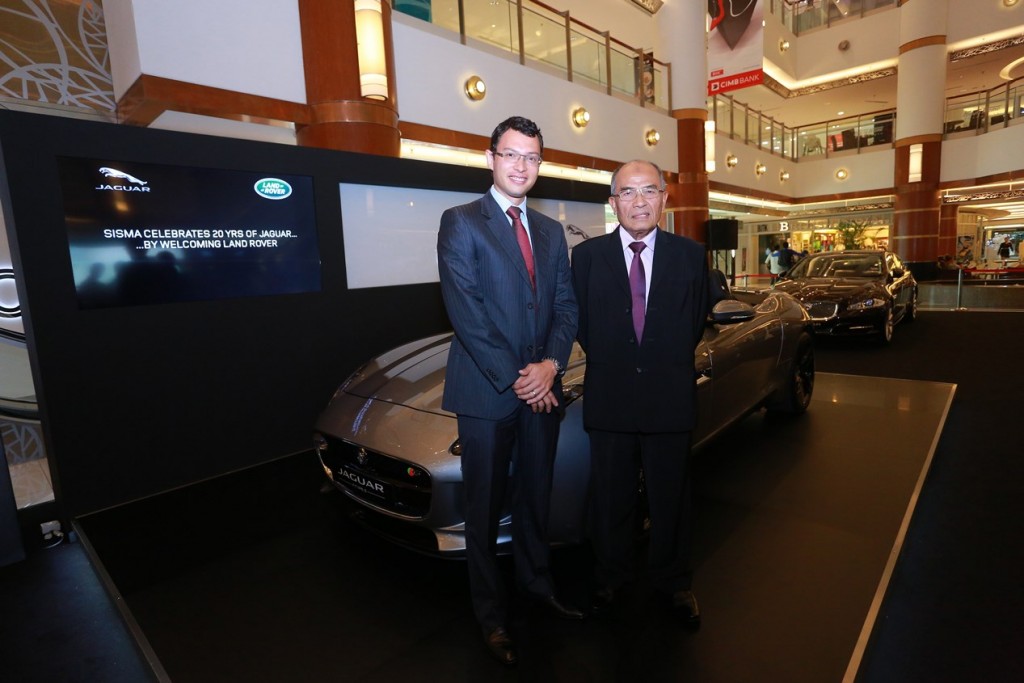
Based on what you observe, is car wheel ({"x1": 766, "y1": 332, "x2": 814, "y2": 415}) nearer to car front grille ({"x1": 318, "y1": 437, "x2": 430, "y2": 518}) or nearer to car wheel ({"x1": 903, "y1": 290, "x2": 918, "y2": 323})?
car front grille ({"x1": 318, "y1": 437, "x2": 430, "y2": 518})

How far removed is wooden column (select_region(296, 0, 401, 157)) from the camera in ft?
15.8

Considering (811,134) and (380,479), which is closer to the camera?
(380,479)

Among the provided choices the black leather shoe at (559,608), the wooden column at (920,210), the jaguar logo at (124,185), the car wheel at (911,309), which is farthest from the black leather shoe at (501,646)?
the wooden column at (920,210)

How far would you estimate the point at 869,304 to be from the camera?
22.1ft

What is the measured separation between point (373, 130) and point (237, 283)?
220cm

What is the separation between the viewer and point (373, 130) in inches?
198

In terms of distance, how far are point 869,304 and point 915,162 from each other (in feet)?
44.0

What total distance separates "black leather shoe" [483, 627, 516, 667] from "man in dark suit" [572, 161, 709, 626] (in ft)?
1.25

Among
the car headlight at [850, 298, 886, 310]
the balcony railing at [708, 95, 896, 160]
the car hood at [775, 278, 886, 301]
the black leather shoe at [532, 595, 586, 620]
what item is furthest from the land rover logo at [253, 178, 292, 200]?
the balcony railing at [708, 95, 896, 160]

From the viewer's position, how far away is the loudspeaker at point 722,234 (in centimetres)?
1060

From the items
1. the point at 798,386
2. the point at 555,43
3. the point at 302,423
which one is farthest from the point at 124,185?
the point at 555,43

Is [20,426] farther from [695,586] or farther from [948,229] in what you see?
[948,229]

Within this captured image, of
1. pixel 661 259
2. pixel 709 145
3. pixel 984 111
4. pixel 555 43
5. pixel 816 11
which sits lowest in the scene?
pixel 661 259

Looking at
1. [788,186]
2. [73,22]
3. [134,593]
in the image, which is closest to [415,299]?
[134,593]
